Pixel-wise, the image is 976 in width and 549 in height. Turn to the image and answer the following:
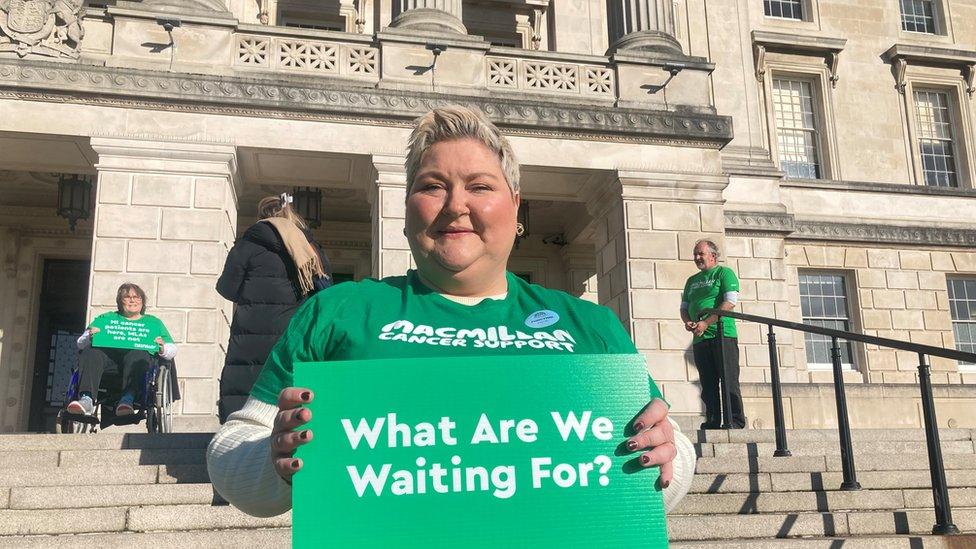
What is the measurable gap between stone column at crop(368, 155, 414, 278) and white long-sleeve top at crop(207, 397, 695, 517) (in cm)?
965

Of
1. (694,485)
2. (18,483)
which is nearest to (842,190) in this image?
(694,485)

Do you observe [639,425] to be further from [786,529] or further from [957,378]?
[957,378]

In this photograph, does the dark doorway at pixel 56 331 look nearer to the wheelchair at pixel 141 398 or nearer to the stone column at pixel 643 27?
the wheelchair at pixel 141 398

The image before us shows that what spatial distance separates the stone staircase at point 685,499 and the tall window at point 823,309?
11284 millimetres

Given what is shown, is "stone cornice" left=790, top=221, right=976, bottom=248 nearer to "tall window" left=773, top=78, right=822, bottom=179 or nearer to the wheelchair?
"tall window" left=773, top=78, right=822, bottom=179

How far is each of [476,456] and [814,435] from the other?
25.3ft

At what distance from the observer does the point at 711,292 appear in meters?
8.45

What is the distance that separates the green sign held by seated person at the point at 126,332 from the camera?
7523 mm

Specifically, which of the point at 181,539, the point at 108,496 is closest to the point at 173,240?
the point at 108,496

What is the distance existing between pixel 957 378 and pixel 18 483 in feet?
62.5

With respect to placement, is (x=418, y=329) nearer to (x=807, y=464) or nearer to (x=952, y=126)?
(x=807, y=464)

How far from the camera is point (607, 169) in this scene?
1265cm

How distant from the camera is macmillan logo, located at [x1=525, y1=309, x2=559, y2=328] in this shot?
6.00 feet

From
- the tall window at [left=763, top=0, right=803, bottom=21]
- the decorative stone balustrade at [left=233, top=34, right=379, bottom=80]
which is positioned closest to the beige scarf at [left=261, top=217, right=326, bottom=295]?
the decorative stone balustrade at [left=233, top=34, right=379, bottom=80]
